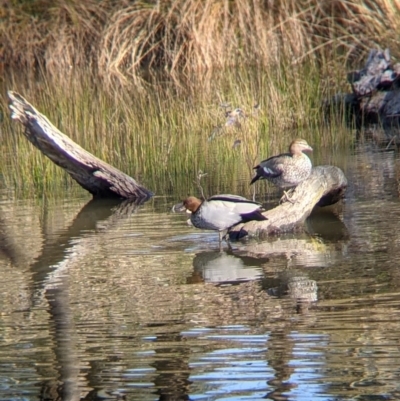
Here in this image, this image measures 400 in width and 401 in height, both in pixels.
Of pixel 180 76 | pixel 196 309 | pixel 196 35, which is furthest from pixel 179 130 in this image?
pixel 196 35

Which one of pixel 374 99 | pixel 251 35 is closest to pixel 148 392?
pixel 374 99

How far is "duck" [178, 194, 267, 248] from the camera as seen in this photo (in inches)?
263

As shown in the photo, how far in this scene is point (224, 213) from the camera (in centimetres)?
671

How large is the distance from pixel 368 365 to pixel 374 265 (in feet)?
6.25

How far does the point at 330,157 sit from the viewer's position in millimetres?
10016

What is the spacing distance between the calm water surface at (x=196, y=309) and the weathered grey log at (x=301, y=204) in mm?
122

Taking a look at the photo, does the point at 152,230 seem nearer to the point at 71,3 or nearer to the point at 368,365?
the point at 368,365

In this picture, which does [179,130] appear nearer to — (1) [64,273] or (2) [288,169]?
(2) [288,169]

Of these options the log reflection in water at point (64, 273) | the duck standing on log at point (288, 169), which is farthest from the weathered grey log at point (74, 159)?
the duck standing on log at point (288, 169)

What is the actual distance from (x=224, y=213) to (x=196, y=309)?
177cm

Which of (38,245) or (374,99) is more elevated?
(374,99)

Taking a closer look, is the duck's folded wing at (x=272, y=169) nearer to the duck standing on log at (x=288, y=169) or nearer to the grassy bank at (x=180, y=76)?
the duck standing on log at (x=288, y=169)

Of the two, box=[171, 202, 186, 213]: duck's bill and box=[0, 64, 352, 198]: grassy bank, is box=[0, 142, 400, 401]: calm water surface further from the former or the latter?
box=[0, 64, 352, 198]: grassy bank

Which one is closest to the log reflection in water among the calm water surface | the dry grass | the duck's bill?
the calm water surface
